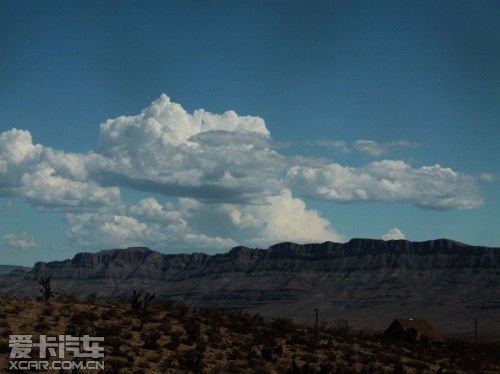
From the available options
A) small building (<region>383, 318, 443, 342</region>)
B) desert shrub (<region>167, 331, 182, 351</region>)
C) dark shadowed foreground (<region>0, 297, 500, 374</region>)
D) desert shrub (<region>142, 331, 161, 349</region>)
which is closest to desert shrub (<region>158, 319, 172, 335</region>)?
dark shadowed foreground (<region>0, 297, 500, 374</region>)

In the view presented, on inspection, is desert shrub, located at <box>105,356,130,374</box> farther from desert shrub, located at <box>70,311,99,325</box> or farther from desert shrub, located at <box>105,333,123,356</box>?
desert shrub, located at <box>70,311,99,325</box>

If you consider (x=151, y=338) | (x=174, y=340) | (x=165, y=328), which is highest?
(x=165, y=328)

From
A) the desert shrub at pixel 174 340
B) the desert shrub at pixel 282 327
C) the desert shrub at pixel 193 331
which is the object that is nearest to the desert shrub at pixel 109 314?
the desert shrub at pixel 174 340

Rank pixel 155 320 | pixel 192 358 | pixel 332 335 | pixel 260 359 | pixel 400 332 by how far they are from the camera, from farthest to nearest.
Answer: pixel 400 332 < pixel 332 335 < pixel 155 320 < pixel 260 359 < pixel 192 358

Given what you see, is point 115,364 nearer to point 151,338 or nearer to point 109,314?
point 151,338

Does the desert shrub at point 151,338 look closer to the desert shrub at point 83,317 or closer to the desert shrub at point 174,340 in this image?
the desert shrub at point 174,340

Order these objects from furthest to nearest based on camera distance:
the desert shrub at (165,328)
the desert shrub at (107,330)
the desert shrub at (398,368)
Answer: the desert shrub at (398,368) → the desert shrub at (165,328) → the desert shrub at (107,330)

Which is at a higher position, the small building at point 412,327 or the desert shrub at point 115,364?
the desert shrub at point 115,364

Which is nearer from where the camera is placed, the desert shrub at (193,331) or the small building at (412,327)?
the desert shrub at (193,331)

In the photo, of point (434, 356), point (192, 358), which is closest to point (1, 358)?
point (192, 358)

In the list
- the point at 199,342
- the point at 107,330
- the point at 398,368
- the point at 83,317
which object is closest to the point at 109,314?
the point at 83,317

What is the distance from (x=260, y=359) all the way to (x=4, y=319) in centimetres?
1116

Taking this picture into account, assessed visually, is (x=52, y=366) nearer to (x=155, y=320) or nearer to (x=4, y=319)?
(x=4, y=319)

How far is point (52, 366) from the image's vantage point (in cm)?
2698
